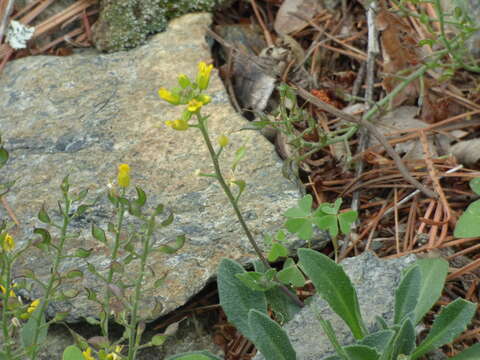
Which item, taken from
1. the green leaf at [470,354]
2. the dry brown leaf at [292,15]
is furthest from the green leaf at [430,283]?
the dry brown leaf at [292,15]

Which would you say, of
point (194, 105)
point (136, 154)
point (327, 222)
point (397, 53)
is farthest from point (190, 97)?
point (397, 53)

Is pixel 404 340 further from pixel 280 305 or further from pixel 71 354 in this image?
pixel 71 354

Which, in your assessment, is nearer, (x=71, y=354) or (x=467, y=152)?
(x=71, y=354)

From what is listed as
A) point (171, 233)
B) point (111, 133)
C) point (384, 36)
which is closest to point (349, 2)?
point (384, 36)

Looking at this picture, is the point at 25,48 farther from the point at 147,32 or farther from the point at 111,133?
the point at 111,133

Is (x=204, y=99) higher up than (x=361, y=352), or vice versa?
(x=204, y=99)

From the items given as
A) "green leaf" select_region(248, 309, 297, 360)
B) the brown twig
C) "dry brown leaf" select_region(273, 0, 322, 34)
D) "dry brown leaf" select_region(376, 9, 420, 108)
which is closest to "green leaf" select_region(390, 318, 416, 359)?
"green leaf" select_region(248, 309, 297, 360)
